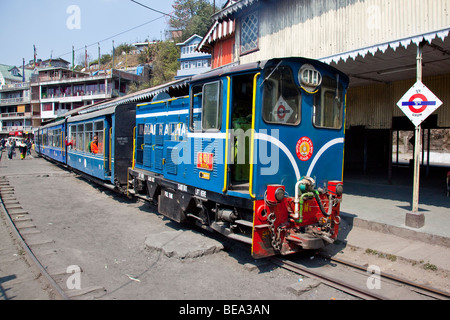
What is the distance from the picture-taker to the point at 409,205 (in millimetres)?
8766

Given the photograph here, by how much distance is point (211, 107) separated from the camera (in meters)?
5.63

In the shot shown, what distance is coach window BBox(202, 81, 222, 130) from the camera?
5441mm

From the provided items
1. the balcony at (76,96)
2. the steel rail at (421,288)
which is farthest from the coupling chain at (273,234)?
the balcony at (76,96)

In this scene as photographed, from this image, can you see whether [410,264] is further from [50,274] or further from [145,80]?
[145,80]

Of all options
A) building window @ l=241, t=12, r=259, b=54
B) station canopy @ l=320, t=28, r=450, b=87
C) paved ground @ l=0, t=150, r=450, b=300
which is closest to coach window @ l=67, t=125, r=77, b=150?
paved ground @ l=0, t=150, r=450, b=300

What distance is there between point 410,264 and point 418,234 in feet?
4.24

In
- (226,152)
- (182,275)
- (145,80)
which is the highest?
(145,80)

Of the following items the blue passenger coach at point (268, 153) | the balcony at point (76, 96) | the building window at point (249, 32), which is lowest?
the blue passenger coach at point (268, 153)

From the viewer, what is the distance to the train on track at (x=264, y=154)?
484 cm

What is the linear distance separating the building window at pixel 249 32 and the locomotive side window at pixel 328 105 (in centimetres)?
855

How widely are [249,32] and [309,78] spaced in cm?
972

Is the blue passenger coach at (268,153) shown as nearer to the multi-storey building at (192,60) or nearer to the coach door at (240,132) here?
the coach door at (240,132)

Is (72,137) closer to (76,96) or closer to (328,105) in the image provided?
(328,105)
